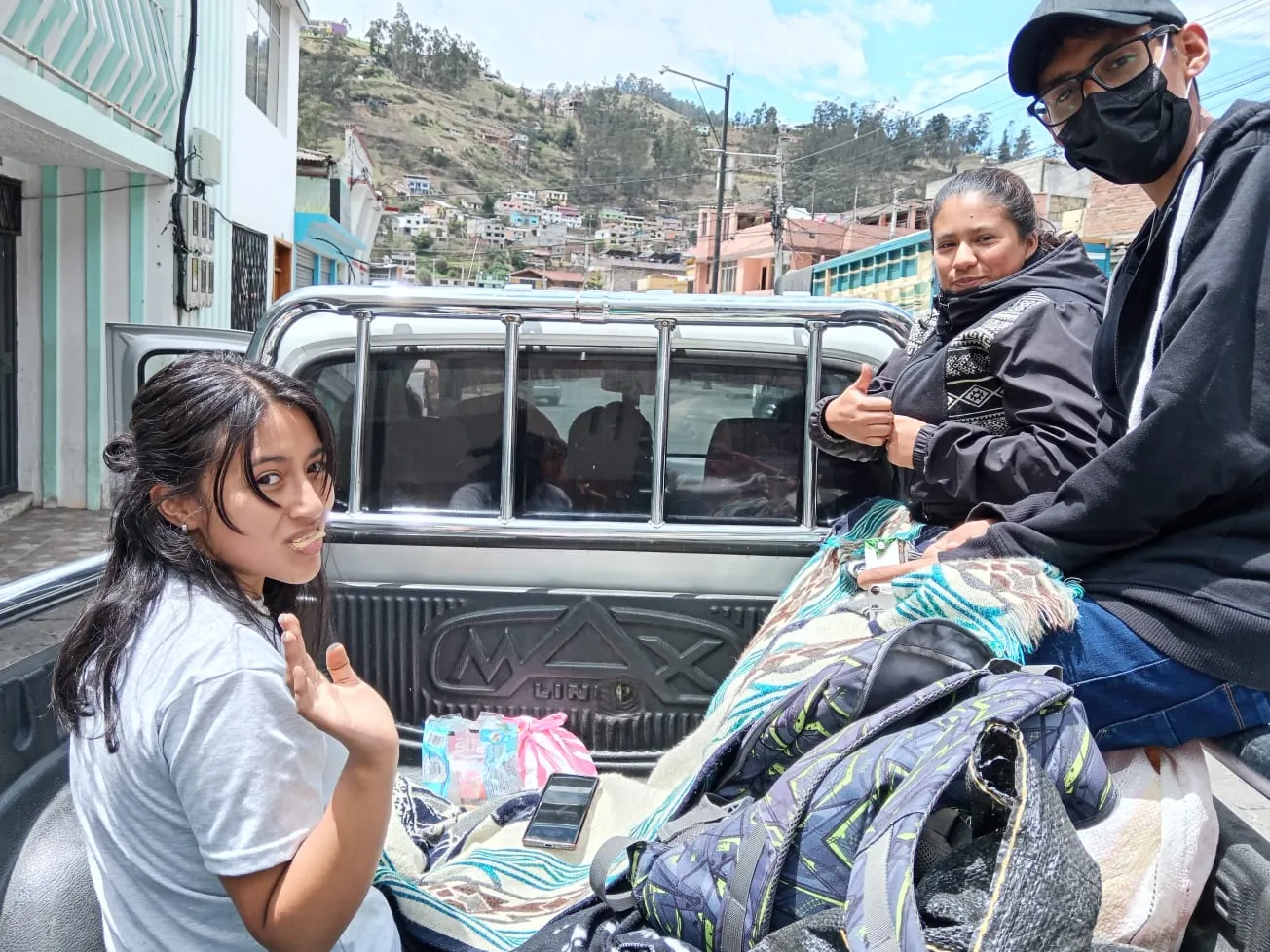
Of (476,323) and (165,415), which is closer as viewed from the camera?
(165,415)

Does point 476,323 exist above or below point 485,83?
below

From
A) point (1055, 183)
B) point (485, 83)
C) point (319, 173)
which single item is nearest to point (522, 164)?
point (485, 83)

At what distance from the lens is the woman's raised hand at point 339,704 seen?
1.14 metres

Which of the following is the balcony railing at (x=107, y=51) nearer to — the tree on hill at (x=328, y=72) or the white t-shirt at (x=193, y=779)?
the white t-shirt at (x=193, y=779)

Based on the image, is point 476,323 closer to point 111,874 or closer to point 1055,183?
point 111,874

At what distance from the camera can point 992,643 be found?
59.1 inches

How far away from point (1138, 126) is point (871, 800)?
118 centimetres

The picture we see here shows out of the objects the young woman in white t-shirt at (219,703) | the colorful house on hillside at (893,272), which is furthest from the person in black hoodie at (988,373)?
the colorful house on hillside at (893,272)

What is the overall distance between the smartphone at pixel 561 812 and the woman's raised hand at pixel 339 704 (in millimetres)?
1014

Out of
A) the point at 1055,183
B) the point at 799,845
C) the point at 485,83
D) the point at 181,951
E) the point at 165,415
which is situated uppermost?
the point at 485,83

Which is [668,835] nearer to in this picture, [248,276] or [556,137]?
[248,276]

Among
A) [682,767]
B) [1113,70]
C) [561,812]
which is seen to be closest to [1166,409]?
[1113,70]

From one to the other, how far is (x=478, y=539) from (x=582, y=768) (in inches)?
26.9

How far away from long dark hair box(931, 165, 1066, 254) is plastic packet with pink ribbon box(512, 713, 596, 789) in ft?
5.35
